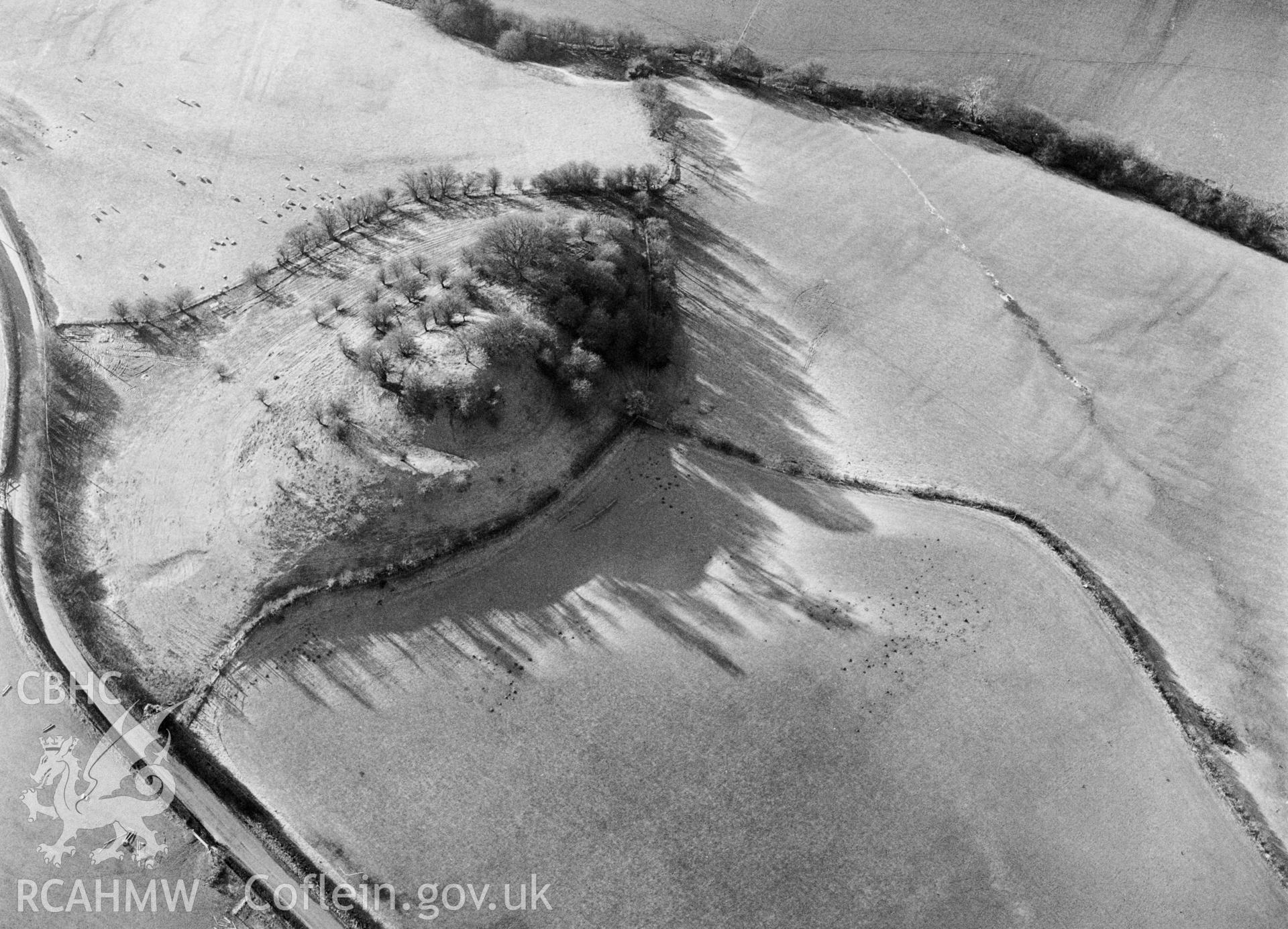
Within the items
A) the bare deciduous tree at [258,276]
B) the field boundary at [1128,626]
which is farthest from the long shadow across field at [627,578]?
the bare deciduous tree at [258,276]

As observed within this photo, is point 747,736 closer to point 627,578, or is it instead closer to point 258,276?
point 627,578

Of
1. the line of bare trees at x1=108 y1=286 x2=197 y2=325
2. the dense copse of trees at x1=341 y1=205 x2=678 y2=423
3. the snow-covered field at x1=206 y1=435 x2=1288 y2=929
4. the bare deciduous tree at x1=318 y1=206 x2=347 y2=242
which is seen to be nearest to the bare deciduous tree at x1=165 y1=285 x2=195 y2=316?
the line of bare trees at x1=108 y1=286 x2=197 y2=325

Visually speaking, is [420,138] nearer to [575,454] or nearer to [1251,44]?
[575,454]

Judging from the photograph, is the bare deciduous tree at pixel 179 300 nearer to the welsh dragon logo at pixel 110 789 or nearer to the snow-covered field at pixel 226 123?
the snow-covered field at pixel 226 123

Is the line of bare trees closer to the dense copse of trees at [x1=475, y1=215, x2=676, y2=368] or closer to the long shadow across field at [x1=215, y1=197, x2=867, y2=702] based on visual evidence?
the dense copse of trees at [x1=475, y1=215, x2=676, y2=368]

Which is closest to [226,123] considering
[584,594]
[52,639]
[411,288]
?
Result: [411,288]
